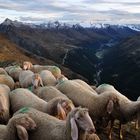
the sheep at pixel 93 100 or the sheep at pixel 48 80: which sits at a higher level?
the sheep at pixel 93 100

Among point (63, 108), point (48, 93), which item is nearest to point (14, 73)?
point (48, 93)

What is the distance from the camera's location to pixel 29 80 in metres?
25.0

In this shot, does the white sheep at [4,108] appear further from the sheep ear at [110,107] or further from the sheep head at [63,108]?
the sheep ear at [110,107]

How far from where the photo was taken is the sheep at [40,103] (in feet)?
50.9

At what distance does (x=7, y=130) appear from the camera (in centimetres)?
1335

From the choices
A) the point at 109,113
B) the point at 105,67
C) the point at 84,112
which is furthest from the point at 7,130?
the point at 105,67

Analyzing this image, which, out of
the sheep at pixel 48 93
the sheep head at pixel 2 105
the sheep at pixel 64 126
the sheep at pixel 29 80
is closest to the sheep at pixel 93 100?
the sheep at pixel 48 93

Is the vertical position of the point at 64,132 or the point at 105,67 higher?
the point at 64,132

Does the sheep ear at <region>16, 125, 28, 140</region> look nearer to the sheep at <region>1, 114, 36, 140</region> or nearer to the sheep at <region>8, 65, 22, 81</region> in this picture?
the sheep at <region>1, 114, 36, 140</region>

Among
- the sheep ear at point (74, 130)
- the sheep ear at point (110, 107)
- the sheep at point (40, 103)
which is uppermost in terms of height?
the sheep ear at point (74, 130)

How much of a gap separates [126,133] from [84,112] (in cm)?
796

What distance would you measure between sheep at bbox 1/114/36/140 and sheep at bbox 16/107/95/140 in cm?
44

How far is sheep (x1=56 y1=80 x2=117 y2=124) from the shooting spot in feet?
59.1

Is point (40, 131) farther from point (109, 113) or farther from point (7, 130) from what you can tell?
point (109, 113)
